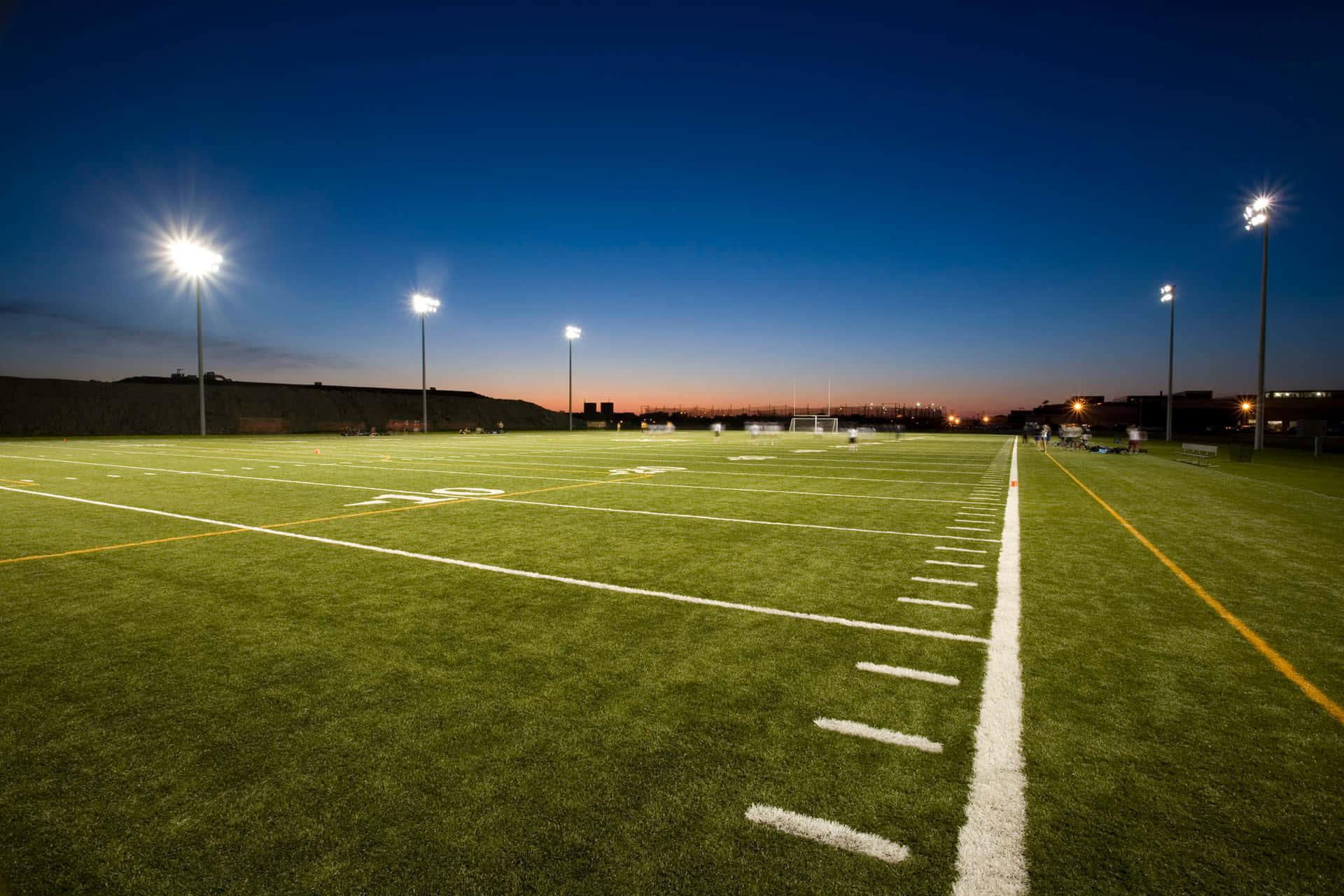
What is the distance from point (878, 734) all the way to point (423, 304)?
52.4m

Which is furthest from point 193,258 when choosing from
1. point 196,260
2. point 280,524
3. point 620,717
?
point 620,717

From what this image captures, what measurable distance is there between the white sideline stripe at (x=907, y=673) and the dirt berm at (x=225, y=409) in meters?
59.6

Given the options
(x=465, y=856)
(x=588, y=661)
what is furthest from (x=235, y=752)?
(x=588, y=661)

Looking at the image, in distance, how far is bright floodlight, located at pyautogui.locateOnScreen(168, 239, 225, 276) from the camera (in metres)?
36.6

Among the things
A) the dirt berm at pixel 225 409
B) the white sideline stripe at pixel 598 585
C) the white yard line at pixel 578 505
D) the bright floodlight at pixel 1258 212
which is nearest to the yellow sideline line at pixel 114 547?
the white sideline stripe at pixel 598 585

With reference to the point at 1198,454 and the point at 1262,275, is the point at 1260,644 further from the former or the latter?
the point at 1262,275

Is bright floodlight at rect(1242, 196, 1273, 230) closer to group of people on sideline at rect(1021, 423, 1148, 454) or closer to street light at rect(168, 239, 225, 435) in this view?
group of people on sideline at rect(1021, 423, 1148, 454)

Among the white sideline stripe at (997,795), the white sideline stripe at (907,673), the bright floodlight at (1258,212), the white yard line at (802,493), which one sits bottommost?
the white sideline stripe at (997,795)

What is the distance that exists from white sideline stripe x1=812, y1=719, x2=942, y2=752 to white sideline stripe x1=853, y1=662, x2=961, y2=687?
29.7 inches

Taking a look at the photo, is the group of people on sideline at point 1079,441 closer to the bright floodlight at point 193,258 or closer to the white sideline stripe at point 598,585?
the white sideline stripe at point 598,585

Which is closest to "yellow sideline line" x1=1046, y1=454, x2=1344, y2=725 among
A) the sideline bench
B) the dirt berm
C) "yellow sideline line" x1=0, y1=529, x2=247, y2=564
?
"yellow sideline line" x1=0, y1=529, x2=247, y2=564

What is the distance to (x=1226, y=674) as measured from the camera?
13.5 ft

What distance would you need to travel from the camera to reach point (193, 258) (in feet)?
121

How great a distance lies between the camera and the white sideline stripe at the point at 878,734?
3.18 meters
